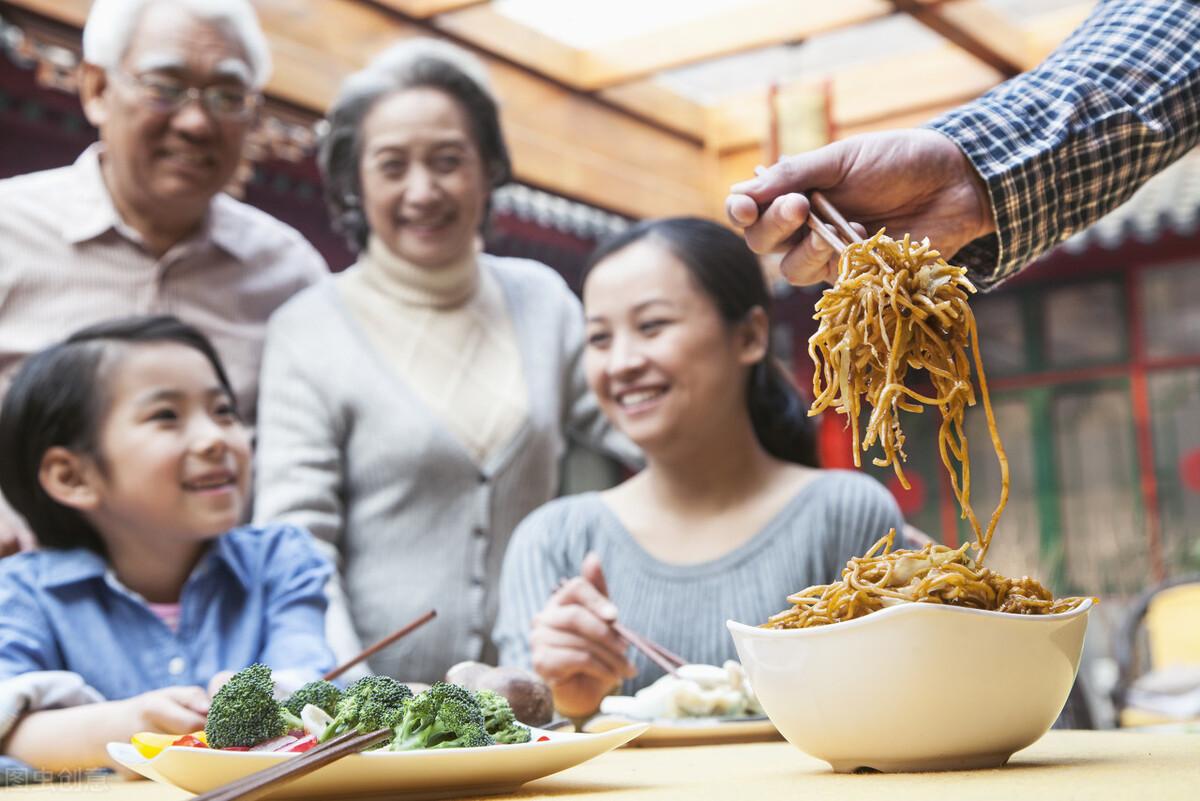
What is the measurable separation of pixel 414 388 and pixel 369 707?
196cm

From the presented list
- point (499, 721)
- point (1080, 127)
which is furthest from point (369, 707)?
point (1080, 127)

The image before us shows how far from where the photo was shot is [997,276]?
174cm

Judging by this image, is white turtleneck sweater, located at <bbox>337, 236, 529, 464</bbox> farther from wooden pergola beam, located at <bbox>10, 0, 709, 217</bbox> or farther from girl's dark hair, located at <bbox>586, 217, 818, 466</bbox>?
wooden pergola beam, located at <bbox>10, 0, 709, 217</bbox>

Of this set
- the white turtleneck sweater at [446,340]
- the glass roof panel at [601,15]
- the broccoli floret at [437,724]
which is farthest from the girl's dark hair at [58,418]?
the glass roof panel at [601,15]

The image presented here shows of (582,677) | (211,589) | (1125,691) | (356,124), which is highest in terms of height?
(356,124)

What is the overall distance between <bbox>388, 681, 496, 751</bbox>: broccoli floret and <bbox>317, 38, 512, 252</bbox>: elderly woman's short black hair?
2165 mm

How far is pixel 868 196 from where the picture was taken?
155 centimetres

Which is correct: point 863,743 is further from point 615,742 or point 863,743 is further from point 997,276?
point 997,276

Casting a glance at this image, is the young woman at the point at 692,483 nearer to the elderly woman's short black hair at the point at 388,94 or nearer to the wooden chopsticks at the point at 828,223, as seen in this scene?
the elderly woman's short black hair at the point at 388,94

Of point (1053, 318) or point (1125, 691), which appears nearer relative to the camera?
point (1125, 691)

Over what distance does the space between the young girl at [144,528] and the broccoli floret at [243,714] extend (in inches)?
37.7

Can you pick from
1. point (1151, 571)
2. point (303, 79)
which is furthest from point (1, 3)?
point (1151, 571)

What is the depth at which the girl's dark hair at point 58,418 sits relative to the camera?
2.24 meters

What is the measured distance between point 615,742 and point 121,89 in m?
2.20
